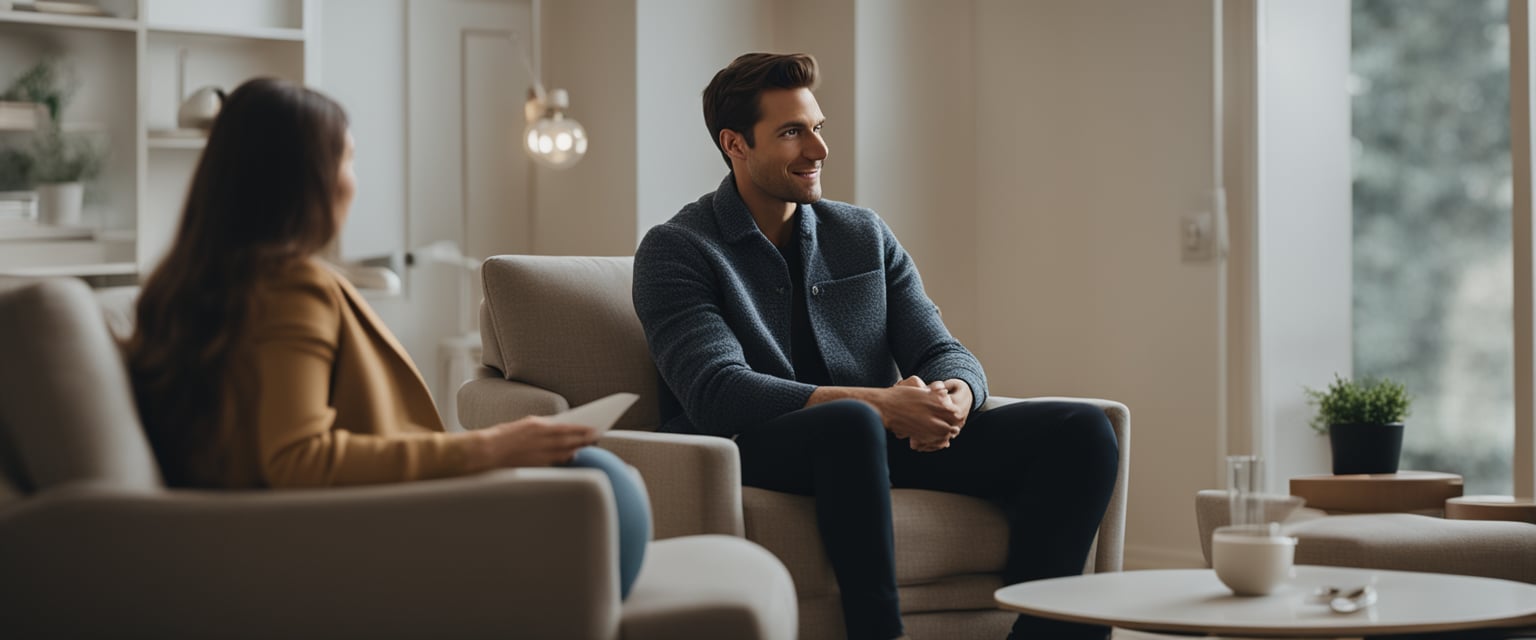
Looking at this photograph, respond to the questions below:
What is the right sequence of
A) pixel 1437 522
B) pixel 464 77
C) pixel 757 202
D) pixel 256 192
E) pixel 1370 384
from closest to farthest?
1. pixel 256 192
2. pixel 1437 522
3. pixel 757 202
4. pixel 1370 384
5. pixel 464 77

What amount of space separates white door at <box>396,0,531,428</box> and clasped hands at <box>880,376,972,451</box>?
2663mm

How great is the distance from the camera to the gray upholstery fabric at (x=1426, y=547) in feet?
8.35

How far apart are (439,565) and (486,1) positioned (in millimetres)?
3983

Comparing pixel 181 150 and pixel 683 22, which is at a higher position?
pixel 683 22

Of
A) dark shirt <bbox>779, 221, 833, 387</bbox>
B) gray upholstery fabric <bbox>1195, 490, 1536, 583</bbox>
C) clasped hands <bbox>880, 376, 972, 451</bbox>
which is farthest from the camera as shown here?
dark shirt <bbox>779, 221, 833, 387</bbox>

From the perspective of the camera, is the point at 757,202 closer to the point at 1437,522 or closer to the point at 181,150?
the point at 1437,522

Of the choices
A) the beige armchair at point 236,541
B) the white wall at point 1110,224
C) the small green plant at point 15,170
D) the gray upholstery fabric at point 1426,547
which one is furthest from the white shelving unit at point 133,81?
the gray upholstery fabric at point 1426,547

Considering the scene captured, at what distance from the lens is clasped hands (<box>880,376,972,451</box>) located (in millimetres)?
2654

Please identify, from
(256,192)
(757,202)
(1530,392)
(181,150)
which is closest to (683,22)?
(181,150)

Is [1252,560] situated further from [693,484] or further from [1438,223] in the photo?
[1438,223]

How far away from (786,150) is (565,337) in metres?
0.53

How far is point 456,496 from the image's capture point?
4.99 feet

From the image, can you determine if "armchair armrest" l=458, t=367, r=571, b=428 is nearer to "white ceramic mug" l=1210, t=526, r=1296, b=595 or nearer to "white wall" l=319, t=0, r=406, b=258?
"white ceramic mug" l=1210, t=526, r=1296, b=595

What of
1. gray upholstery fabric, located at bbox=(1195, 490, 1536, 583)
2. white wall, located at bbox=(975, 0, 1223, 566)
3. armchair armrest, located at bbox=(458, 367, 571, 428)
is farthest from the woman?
white wall, located at bbox=(975, 0, 1223, 566)
